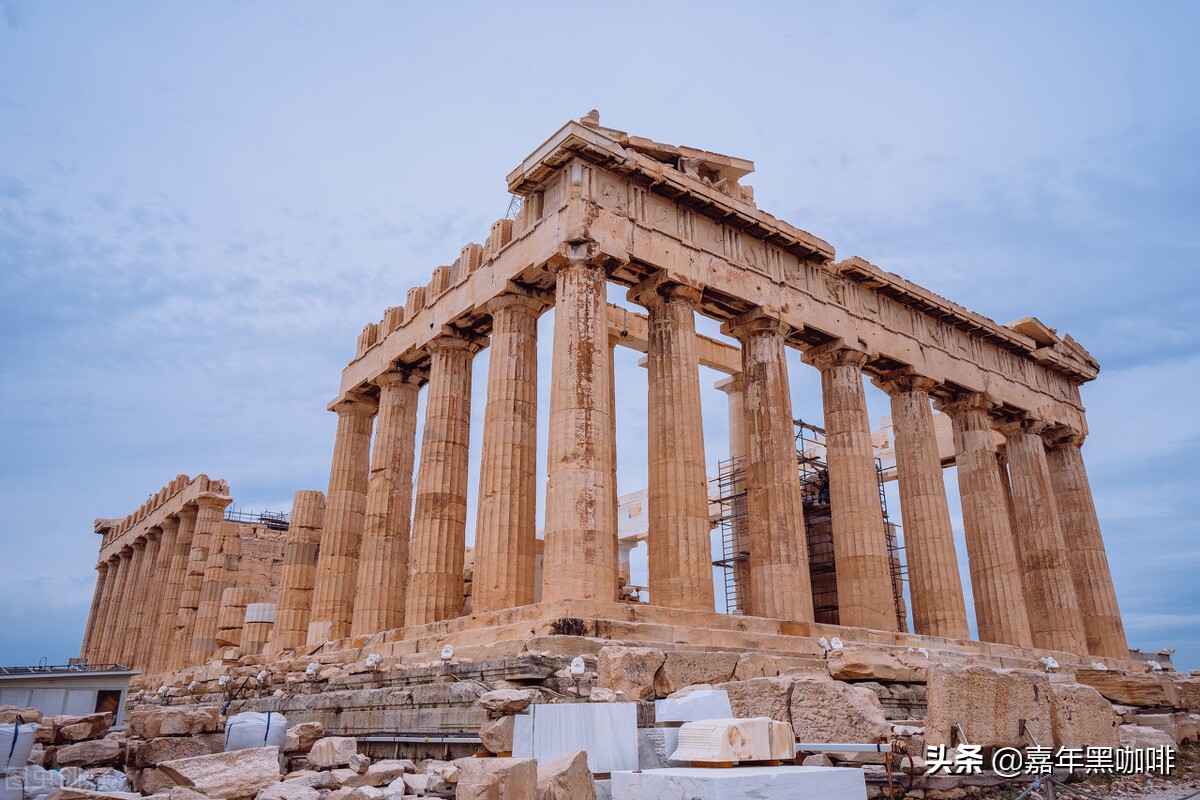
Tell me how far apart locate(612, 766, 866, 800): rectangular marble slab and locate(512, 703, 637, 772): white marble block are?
819 mm

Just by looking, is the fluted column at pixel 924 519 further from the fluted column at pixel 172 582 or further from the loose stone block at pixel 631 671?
the fluted column at pixel 172 582

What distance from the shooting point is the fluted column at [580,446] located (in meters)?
15.7

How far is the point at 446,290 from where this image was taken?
2236 cm

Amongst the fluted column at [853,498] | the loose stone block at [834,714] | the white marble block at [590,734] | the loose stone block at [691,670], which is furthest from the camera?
the fluted column at [853,498]

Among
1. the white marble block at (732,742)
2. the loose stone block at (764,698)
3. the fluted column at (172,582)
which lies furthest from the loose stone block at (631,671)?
the fluted column at (172,582)

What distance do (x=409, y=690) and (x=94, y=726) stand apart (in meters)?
4.00

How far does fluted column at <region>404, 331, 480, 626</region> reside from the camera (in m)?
19.6

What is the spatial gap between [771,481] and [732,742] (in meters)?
13.6

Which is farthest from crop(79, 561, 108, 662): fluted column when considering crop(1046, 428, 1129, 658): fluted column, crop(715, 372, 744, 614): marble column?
crop(1046, 428, 1129, 658): fluted column

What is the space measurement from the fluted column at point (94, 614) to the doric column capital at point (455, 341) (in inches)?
1332

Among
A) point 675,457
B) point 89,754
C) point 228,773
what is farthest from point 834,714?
point 675,457

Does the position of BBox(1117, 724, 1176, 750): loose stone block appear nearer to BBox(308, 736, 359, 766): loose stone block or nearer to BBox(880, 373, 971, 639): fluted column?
BBox(308, 736, 359, 766): loose stone block

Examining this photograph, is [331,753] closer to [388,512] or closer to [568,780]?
[568,780]

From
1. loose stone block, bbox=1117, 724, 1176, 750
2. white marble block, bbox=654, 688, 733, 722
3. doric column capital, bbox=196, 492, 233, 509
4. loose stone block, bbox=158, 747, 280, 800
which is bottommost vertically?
loose stone block, bbox=158, 747, 280, 800
